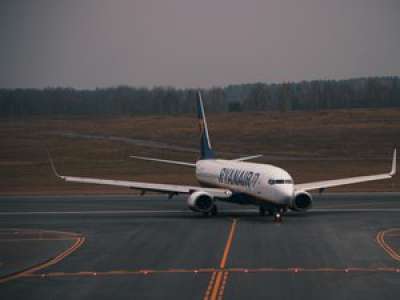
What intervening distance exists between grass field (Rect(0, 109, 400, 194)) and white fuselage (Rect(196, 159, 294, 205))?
25.6 m

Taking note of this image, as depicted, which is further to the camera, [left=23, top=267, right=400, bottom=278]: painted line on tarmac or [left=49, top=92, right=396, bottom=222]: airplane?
[left=49, top=92, right=396, bottom=222]: airplane

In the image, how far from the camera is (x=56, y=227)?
2254 inches

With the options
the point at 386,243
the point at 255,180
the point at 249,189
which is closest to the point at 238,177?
the point at 249,189

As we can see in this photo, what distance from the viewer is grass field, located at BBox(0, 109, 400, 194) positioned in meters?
108

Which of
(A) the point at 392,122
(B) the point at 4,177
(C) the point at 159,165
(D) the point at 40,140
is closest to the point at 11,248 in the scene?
(B) the point at 4,177

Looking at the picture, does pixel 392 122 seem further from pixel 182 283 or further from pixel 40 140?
pixel 182 283

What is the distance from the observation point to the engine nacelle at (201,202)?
6150 centimetres

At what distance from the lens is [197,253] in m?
43.2

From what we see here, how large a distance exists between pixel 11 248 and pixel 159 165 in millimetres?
80468

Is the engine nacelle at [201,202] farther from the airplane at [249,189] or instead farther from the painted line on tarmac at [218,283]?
the painted line on tarmac at [218,283]

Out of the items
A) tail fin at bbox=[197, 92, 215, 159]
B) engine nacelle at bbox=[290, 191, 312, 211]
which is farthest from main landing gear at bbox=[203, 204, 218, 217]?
tail fin at bbox=[197, 92, 215, 159]

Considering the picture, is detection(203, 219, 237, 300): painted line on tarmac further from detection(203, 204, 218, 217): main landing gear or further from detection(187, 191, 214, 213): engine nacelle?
detection(203, 204, 218, 217): main landing gear

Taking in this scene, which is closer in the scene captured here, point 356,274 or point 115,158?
point 356,274

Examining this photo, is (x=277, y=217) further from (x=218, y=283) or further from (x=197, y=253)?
(x=218, y=283)
